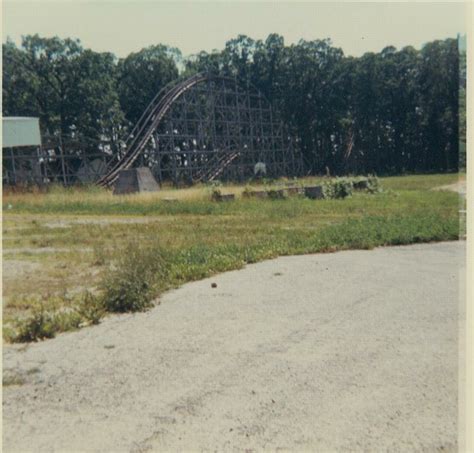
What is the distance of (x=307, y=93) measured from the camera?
2008 inches

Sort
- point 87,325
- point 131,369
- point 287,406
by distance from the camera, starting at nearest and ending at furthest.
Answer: point 287,406
point 131,369
point 87,325

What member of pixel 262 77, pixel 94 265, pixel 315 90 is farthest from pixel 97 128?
pixel 94 265

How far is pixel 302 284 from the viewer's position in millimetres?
7305

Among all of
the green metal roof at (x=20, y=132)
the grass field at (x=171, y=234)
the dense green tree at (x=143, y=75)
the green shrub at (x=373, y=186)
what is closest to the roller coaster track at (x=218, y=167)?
the dense green tree at (x=143, y=75)

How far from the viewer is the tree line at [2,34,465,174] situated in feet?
126

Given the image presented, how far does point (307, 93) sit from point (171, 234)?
41.6 meters

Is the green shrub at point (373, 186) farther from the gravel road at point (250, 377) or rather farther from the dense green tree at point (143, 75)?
the dense green tree at point (143, 75)

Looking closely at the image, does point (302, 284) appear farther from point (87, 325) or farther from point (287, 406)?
point (287, 406)

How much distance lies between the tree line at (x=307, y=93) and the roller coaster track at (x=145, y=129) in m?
5.27

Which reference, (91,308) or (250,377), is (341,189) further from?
(250,377)

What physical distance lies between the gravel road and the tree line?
33530mm

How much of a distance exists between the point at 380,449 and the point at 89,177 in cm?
3322

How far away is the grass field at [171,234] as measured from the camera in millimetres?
7391

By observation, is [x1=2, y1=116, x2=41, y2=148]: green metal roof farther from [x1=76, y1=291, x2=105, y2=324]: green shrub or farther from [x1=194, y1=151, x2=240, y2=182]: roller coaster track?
[x1=194, y1=151, x2=240, y2=182]: roller coaster track
